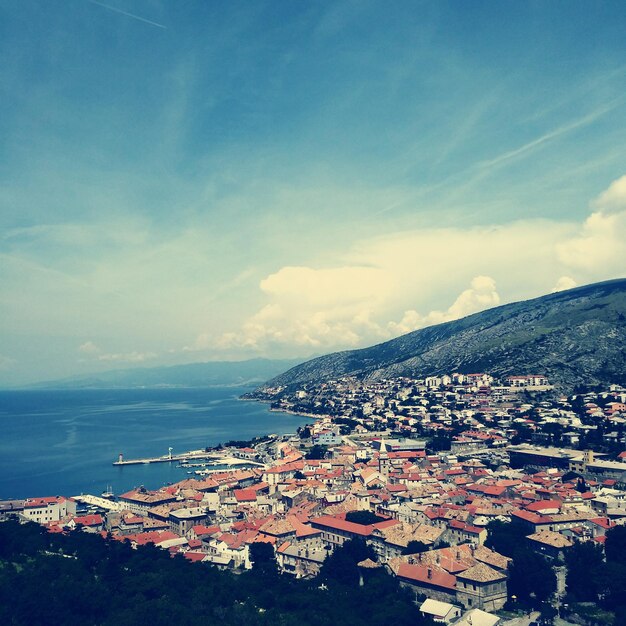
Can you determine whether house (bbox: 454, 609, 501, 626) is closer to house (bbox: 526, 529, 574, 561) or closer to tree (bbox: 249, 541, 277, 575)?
house (bbox: 526, 529, 574, 561)

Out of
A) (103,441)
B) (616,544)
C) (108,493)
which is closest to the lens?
(616,544)

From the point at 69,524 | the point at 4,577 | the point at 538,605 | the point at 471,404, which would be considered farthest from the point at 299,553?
the point at 471,404

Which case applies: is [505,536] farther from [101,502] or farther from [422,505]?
[101,502]

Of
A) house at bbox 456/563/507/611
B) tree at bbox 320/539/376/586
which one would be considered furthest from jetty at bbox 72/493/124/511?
house at bbox 456/563/507/611

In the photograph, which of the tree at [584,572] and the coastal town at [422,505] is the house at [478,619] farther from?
the tree at [584,572]

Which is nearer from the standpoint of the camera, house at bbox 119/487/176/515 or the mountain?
house at bbox 119/487/176/515

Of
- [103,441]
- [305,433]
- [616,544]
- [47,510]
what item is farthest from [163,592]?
[103,441]
